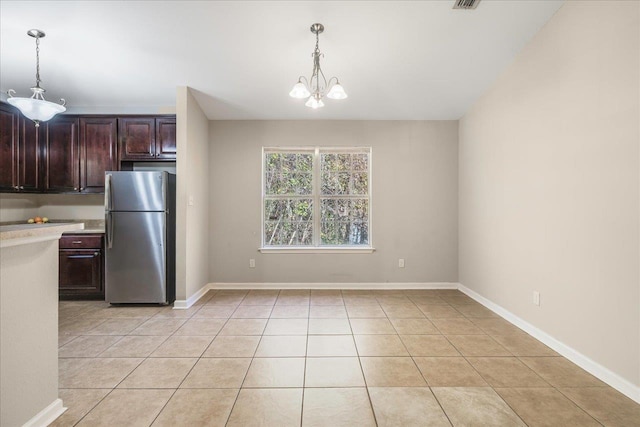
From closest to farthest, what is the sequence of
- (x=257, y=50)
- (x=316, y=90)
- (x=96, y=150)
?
(x=316, y=90) → (x=257, y=50) → (x=96, y=150)

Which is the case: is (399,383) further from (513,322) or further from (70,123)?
(70,123)

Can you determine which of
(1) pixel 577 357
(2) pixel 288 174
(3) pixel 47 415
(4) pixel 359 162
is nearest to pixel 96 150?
(2) pixel 288 174

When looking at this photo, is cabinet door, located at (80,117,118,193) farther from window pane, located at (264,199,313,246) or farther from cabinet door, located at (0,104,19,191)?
window pane, located at (264,199,313,246)

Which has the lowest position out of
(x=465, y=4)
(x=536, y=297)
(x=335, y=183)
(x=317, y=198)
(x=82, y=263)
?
(x=536, y=297)

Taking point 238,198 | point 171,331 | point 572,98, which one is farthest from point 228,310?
point 572,98

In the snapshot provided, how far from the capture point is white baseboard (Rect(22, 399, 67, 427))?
5.47ft

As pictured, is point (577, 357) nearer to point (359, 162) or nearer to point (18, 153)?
point (359, 162)

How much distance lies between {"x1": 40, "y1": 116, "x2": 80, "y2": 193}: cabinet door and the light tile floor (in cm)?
160

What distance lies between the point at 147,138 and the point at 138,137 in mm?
111

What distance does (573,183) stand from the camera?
255 centimetres

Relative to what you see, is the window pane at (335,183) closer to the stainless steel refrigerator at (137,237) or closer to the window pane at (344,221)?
the window pane at (344,221)

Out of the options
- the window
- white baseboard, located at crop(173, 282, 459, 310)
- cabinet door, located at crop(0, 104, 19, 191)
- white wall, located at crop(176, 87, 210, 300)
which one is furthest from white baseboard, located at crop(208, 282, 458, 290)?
cabinet door, located at crop(0, 104, 19, 191)

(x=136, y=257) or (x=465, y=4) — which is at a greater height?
(x=465, y=4)

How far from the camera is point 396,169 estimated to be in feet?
15.3
